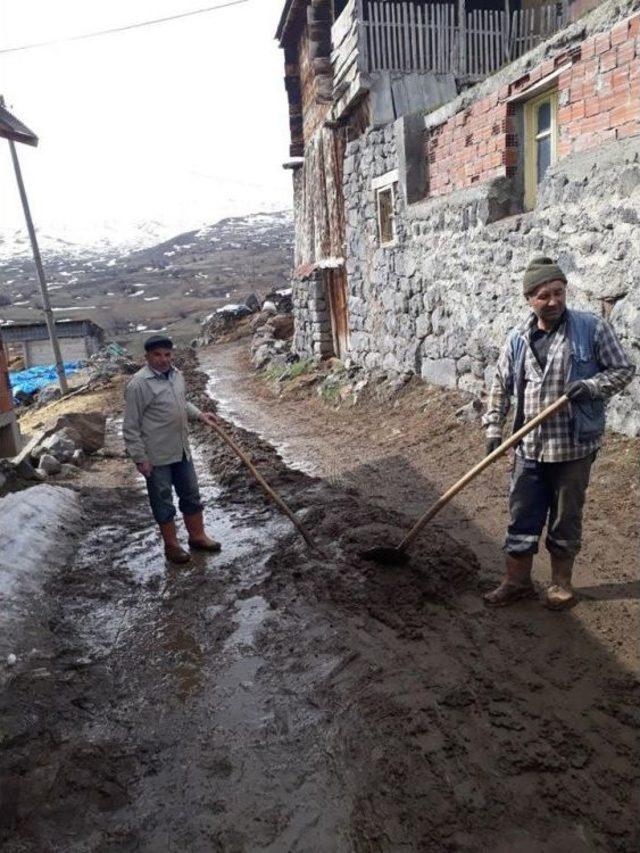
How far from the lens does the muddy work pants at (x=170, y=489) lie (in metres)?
4.98

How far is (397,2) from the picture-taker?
411 inches

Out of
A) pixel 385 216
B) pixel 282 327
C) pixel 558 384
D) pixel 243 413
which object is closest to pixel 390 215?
pixel 385 216

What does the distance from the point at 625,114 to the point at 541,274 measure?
11.8 ft

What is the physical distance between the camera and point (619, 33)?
5.71 meters

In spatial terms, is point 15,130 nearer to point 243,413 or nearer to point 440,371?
point 243,413

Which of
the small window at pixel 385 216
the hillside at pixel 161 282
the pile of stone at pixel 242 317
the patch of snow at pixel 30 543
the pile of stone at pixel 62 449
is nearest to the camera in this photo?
the patch of snow at pixel 30 543

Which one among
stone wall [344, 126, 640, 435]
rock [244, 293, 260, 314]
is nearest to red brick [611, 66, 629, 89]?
stone wall [344, 126, 640, 435]

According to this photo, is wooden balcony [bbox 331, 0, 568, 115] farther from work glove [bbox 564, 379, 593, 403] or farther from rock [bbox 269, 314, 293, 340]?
rock [bbox 269, 314, 293, 340]

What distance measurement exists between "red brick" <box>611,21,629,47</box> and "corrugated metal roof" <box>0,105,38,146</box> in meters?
7.97

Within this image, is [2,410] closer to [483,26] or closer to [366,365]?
[366,365]

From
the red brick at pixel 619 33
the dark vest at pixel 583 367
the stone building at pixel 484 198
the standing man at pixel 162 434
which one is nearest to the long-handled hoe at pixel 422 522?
the dark vest at pixel 583 367

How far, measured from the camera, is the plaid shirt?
332cm

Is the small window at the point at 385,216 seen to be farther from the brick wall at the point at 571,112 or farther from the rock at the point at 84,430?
the rock at the point at 84,430

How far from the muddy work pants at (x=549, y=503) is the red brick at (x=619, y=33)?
4.48m
